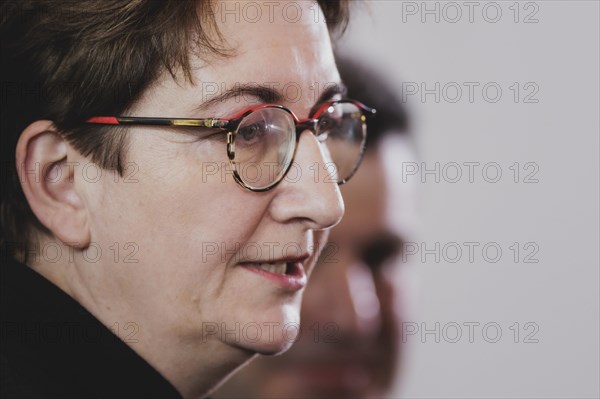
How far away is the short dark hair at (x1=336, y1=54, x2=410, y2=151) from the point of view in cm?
267

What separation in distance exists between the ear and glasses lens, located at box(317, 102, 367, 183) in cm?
49

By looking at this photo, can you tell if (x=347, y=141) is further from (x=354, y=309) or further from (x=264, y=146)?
(x=354, y=309)

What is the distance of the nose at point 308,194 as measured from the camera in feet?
4.54

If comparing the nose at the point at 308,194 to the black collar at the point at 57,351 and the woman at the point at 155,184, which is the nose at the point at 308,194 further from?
the black collar at the point at 57,351

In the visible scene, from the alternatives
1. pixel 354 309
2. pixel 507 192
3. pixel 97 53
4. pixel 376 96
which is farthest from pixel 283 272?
pixel 507 192

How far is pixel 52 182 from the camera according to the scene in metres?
1.38

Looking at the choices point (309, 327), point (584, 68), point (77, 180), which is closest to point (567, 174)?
point (584, 68)

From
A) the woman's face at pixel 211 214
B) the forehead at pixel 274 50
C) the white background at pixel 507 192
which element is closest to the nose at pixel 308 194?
the woman's face at pixel 211 214

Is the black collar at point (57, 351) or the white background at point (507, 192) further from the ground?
the black collar at point (57, 351)

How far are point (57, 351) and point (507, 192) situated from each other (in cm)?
231

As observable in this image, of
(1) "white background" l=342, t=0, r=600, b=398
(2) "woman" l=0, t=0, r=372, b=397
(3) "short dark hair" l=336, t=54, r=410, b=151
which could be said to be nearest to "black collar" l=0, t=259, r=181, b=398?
(2) "woman" l=0, t=0, r=372, b=397

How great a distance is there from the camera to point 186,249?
1363mm

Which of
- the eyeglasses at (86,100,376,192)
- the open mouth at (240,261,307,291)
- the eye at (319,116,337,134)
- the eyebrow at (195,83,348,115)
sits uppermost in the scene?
the eyebrow at (195,83,348,115)

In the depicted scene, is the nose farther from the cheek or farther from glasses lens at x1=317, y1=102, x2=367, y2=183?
glasses lens at x1=317, y1=102, x2=367, y2=183
